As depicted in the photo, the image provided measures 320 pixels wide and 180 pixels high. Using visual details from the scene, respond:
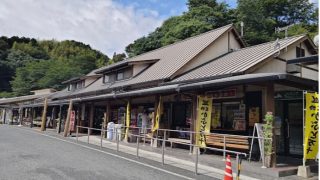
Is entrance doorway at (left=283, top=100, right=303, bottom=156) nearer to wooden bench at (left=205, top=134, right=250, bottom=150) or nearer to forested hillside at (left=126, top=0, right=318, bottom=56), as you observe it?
wooden bench at (left=205, top=134, right=250, bottom=150)

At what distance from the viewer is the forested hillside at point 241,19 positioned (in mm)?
37250

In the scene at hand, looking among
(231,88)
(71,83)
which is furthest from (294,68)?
(71,83)

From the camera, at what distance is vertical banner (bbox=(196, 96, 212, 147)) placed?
41.1ft

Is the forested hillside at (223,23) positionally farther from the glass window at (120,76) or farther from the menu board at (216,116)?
the menu board at (216,116)

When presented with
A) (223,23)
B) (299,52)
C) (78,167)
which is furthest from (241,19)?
(78,167)

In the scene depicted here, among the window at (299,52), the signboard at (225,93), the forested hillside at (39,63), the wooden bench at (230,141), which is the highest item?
the forested hillside at (39,63)

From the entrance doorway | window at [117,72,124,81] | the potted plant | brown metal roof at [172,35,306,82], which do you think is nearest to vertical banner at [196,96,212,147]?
brown metal roof at [172,35,306,82]

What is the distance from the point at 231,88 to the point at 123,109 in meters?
10.4

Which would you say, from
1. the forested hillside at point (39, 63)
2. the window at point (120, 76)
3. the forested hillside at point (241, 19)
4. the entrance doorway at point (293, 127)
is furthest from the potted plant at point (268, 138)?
the forested hillside at point (39, 63)

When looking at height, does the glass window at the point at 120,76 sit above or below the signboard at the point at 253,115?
above

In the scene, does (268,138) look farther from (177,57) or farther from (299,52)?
(177,57)

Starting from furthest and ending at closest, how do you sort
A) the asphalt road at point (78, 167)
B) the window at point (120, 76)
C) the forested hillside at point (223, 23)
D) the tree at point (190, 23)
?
1. the tree at point (190, 23)
2. the forested hillside at point (223, 23)
3. the window at point (120, 76)
4. the asphalt road at point (78, 167)

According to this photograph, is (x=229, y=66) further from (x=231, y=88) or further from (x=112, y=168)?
(x=112, y=168)

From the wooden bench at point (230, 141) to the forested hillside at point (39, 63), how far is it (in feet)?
181
